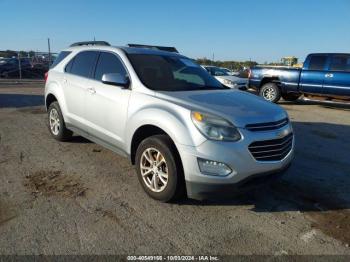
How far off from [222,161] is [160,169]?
792 mm

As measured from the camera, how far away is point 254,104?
4.16 meters

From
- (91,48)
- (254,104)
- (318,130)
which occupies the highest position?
(91,48)

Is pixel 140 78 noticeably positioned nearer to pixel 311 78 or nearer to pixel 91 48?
pixel 91 48

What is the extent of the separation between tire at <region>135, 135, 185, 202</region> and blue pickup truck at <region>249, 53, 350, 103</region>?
10.2 m

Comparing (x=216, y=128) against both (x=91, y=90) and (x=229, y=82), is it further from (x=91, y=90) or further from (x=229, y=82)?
(x=229, y=82)

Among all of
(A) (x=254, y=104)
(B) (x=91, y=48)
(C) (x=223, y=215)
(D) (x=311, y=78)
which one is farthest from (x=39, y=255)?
(D) (x=311, y=78)

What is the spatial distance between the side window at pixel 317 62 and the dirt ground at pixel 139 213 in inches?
302

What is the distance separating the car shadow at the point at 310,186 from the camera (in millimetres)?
4047

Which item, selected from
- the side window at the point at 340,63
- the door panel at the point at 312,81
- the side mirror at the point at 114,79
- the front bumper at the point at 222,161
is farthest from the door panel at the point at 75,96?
the side window at the point at 340,63

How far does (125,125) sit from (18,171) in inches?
68.5

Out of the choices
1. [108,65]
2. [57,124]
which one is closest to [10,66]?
[57,124]

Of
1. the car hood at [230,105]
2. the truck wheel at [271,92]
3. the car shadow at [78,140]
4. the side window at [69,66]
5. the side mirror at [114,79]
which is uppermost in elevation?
the side window at [69,66]

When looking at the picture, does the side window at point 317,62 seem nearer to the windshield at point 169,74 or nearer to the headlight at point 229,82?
the headlight at point 229,82

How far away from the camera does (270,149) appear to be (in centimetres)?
372
